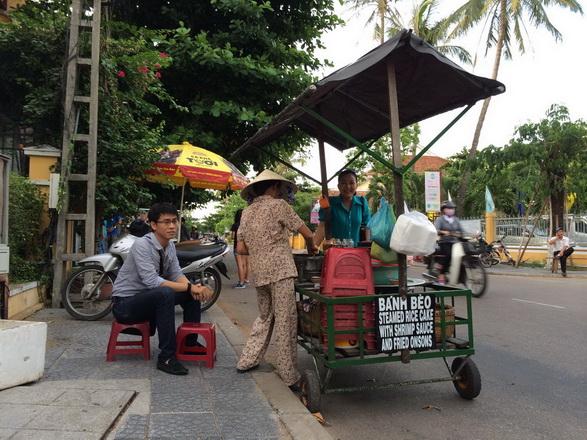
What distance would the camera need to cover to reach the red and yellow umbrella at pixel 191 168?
8570 mm

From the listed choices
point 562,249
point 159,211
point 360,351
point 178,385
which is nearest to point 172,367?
point 178,385

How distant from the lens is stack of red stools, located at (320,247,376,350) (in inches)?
133

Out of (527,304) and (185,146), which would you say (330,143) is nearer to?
(185,146)

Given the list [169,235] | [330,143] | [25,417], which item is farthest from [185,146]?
[25,417]

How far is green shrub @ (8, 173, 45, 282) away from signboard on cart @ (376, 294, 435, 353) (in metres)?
4.78

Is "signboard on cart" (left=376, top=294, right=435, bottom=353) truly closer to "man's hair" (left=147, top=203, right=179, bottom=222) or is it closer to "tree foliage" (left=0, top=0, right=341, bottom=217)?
"man's hair" (left=147, top=203, right=179, bottom=222)

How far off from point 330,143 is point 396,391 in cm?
287

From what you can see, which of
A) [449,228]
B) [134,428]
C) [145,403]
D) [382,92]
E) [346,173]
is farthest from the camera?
[449,228]

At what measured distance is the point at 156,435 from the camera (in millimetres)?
2693

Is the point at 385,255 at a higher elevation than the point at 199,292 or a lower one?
higher

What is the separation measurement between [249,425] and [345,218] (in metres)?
2.35

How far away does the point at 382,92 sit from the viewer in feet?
14.5

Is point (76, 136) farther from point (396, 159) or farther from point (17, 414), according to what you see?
point (396, 159)

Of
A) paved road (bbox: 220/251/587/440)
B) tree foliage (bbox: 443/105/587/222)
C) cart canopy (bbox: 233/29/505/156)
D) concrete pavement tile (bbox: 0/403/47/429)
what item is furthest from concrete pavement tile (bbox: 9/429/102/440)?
tree foliage (bbox: 443/105/587/222)
